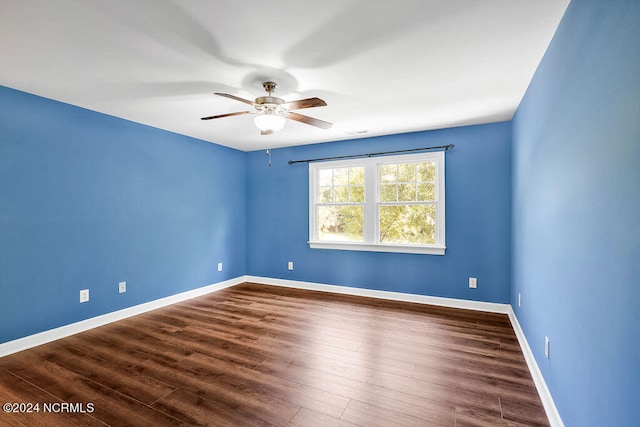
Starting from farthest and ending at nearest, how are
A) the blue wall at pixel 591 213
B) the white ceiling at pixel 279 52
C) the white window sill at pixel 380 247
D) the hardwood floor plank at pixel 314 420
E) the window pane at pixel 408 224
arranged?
the window pane at pixel 408 224 → the white window sill at pixel 380 247 → the hardwood floor plank at pixel 314 420 → the white ceiling at pixel 279 52 → the blue wall at pixel 591 213

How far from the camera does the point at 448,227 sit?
4125 millimetres

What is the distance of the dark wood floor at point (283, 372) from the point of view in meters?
1.93

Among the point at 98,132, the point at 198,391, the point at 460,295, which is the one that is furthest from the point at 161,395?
the point at 460,295

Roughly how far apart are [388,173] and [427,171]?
0.56 metres

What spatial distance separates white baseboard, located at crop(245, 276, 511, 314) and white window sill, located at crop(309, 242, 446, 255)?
0.61m

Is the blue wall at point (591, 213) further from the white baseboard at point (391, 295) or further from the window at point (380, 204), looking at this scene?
the window at point (380, 204)

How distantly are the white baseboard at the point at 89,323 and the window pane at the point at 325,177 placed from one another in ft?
8.15

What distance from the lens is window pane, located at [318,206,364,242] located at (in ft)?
15.6

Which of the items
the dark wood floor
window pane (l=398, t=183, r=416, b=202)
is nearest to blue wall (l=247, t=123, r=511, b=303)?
window pane (l=398, t=183, r=416, b=202)

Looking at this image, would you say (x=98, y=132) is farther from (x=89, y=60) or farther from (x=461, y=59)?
(x=461, y=59)

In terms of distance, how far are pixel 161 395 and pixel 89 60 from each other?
2511mm

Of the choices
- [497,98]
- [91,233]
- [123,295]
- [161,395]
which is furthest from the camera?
[123,295]

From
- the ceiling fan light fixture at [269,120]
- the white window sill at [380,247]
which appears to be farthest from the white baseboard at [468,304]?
the ceiling fan light fixture at [269,120]

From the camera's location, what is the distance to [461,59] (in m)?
2.27
